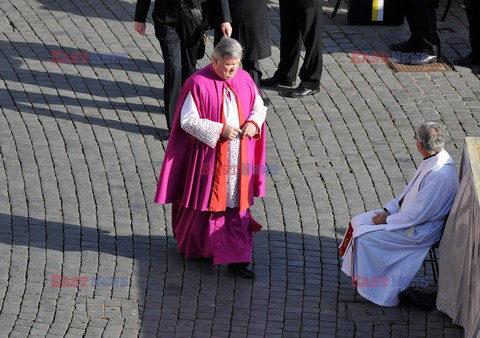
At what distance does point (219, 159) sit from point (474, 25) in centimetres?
504

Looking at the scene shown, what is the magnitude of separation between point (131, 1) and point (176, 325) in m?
6.91

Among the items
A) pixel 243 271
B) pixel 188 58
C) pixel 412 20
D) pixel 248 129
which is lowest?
pixel 243 271

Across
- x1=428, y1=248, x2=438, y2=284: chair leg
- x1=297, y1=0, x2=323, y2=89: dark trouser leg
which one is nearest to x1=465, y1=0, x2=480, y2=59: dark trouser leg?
x1=297, y1=0, x2=323, y2=89: dark trouser leg

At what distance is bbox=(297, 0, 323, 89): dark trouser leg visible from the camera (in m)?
11.3

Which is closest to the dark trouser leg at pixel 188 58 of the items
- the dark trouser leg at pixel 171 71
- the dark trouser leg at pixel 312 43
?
the dark trouser leg at pixel 171 71

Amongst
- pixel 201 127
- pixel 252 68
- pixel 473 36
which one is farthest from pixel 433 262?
pixel 473 36

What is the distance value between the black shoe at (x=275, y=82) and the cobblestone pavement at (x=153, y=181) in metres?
0.27

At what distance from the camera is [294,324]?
8055 millimetres

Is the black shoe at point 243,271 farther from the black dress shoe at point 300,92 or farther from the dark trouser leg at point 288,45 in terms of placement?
the dark trouser leg at point 288,45

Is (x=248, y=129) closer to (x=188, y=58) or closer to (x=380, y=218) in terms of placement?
(x=380, y=218)

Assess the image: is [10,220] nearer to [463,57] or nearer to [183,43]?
[183,43]

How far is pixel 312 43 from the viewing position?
11.4 metres

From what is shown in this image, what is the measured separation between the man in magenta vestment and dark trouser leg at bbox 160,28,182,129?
2130mm

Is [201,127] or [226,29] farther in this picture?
[226,29]
